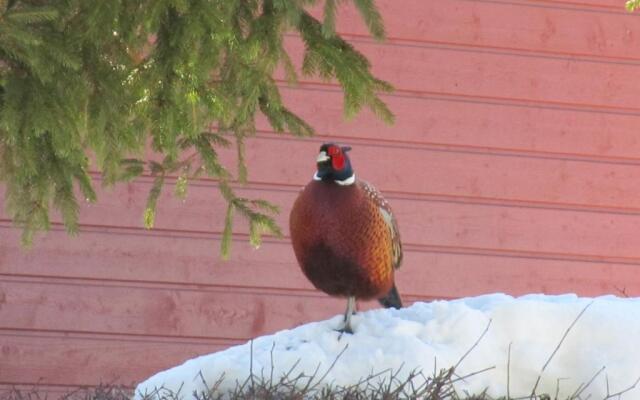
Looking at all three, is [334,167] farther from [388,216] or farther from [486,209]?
[486,209]

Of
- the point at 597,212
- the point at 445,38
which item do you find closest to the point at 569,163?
the point at 597,212

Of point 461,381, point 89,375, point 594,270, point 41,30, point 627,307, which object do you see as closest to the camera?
point 461,381

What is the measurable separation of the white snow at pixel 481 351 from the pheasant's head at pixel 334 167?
0.61m

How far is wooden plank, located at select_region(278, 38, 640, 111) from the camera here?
5652 mm

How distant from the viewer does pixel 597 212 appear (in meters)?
5.77

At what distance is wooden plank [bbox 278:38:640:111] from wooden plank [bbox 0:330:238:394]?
4.77 ft

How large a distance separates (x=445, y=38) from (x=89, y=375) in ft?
7.53

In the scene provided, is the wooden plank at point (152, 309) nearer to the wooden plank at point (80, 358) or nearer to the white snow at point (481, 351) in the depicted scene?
the wooden plank at point (80, 358)

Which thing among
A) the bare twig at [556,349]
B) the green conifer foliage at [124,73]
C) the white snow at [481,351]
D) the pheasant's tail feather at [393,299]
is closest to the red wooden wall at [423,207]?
the green conifer foliage at [124,73]

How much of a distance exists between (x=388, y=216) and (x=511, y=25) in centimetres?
277

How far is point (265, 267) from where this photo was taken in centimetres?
551

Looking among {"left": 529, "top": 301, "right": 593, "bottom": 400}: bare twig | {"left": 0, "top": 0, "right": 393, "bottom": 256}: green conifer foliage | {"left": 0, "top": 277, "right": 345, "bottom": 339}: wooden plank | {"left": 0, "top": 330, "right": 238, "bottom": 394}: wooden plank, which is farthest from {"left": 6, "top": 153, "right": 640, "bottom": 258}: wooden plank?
{"left": 529, "top": 301, "right": 593, "bottom": 400}: bare twig

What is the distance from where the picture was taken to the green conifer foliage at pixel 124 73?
3.07 metres

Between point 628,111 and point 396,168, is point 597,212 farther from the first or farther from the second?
point 396,168
